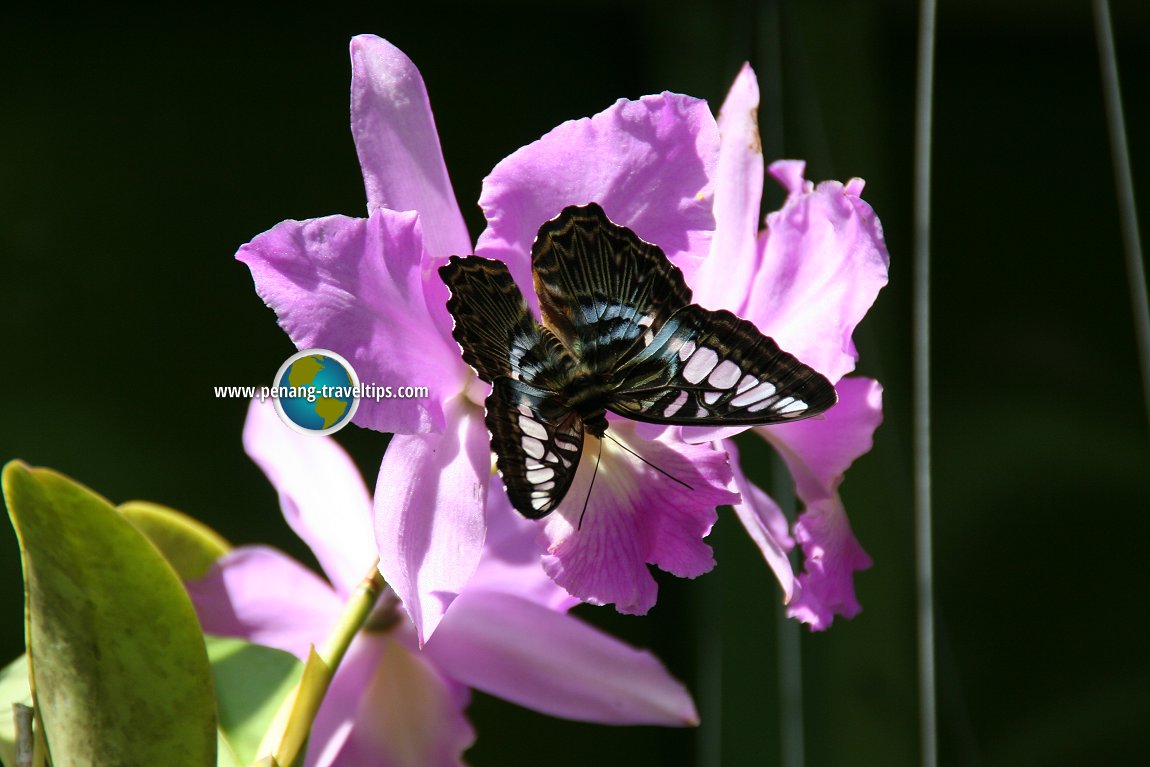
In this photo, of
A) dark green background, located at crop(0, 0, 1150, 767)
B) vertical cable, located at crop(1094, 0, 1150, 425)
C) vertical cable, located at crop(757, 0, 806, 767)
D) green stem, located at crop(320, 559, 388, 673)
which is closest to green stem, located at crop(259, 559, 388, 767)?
green stem, located at crop(320, 559, 388, 673)

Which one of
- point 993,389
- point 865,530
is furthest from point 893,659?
point 993,389

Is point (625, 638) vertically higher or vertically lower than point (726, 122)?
lower

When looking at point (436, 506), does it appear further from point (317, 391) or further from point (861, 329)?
point (861, 329)

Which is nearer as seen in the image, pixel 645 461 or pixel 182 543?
pixel 645 461

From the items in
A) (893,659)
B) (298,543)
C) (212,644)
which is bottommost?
(893,659)

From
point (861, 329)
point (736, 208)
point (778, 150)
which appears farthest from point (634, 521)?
point (861, 329)

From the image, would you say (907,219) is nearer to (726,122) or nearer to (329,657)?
(726,122)

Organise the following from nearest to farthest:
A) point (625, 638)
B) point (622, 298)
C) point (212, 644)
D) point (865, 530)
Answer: point (622, 298) < point (212, 644) < point (865, 530) < point (625, 638)
